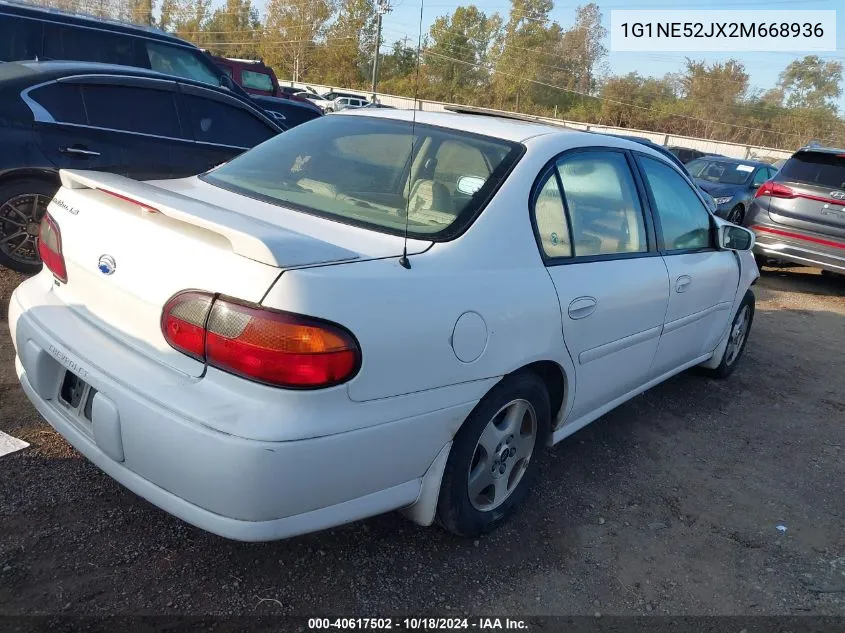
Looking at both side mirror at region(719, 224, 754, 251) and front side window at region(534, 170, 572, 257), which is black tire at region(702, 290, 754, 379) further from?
front side window at region(534, 170, 572, 257)

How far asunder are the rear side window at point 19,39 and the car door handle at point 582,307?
290 inches

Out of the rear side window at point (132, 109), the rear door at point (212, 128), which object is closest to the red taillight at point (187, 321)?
the rear side window at point (132, 109)

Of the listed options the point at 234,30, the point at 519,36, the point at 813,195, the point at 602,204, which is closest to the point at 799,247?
the point at 813,195

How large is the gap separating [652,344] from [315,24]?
2650 centimetres

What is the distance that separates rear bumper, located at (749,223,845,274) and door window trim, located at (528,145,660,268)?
5598mm

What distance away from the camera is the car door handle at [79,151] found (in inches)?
191

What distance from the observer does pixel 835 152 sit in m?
8.25

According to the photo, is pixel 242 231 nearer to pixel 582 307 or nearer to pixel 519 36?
pixel 582 307

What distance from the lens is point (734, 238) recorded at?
4.24 meters

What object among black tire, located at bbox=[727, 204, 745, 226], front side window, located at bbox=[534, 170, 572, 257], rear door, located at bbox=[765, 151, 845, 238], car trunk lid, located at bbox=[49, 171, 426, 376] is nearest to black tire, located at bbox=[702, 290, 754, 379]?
front side window, located at bbox=[534, 170, 572, 257]

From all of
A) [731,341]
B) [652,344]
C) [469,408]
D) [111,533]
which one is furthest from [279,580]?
[731,341]

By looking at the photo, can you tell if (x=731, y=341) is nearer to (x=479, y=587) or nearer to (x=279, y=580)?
(x=479, y=587)

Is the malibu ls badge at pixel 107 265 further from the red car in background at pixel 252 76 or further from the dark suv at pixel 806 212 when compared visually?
the red car in background at pixel 252 76

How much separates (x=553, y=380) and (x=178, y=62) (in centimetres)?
795
